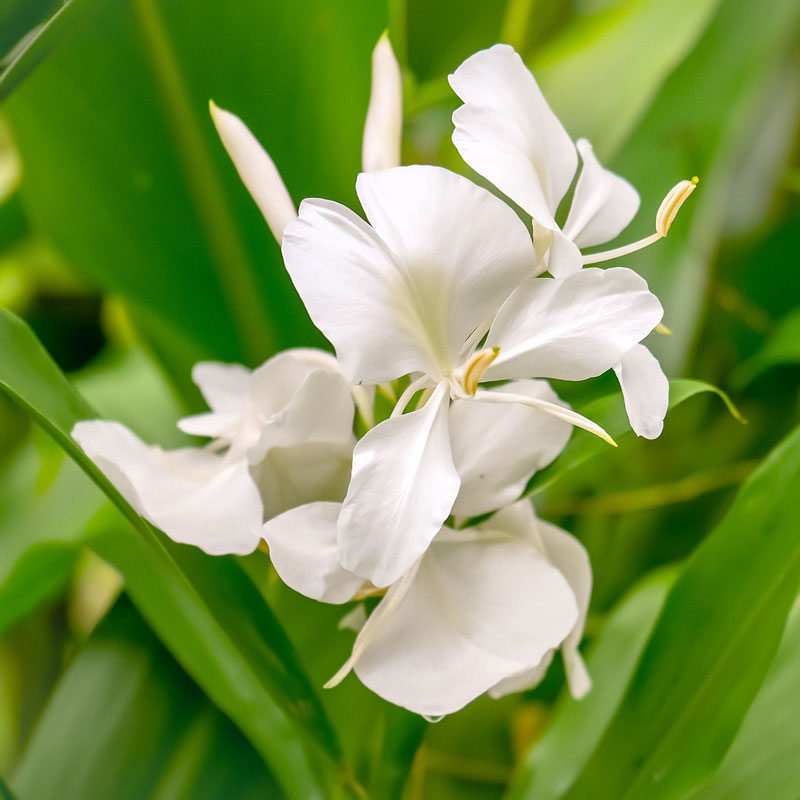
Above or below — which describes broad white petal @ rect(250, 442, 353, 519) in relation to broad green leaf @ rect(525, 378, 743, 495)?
above

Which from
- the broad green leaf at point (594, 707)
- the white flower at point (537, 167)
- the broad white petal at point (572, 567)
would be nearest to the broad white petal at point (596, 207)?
the white flower at point (537, 167)

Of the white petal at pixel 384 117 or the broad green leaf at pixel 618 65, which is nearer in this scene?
the white petal at pixel 384 117

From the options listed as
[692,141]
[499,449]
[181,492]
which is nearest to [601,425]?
[499,449]

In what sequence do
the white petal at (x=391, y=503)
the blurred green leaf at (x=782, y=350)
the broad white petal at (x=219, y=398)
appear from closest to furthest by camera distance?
the white petal at (x=391, y=503)
the broad white petal at (x=219, y=398)
the blurred green leaf at (x=782, y=350)

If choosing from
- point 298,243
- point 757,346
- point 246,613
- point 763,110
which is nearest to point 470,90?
point 298,243

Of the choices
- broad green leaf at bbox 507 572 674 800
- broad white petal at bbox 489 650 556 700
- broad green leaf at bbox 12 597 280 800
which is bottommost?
broad green leaf at bbox 507 572 674 800

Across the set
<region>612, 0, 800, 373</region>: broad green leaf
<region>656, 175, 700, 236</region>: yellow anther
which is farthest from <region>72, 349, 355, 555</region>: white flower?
<region>612, 0, 800, 373</region>: broad green leaf

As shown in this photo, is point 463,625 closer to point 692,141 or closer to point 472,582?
point 472,582

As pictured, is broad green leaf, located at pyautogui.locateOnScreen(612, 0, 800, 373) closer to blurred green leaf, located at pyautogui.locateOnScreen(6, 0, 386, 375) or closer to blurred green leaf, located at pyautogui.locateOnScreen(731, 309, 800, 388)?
blurred green leaf, located at pyautogui.locateOnScreen(731, 309, 800, 388)

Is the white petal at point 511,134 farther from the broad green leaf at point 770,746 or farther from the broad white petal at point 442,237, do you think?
the broad green leaf at point 770,746
